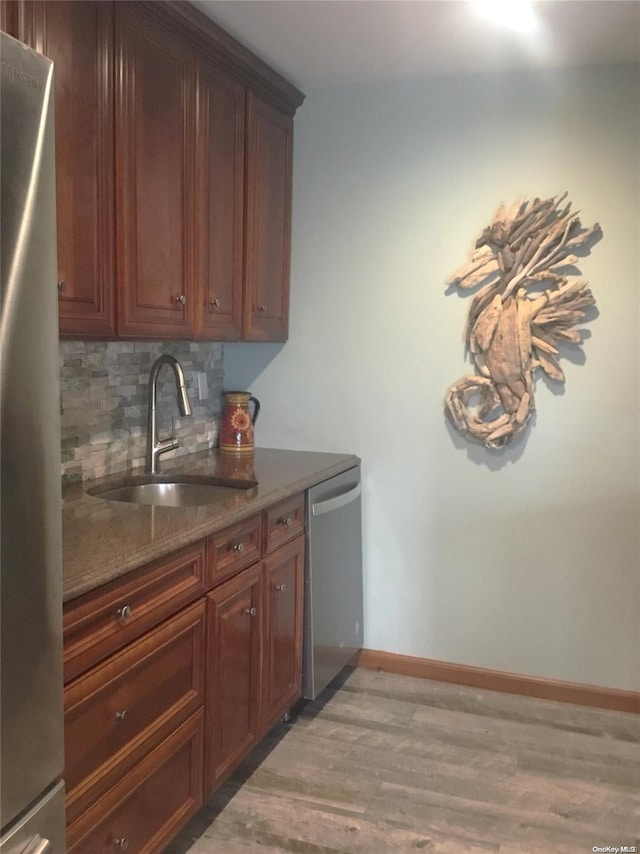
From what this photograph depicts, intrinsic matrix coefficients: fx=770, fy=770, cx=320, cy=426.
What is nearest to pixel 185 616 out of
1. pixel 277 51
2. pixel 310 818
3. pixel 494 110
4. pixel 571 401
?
pixel 310 818

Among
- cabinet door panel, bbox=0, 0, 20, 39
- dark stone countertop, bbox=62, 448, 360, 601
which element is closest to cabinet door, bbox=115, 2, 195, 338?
cabinet door panel, bbox=0, 0, 20, 39

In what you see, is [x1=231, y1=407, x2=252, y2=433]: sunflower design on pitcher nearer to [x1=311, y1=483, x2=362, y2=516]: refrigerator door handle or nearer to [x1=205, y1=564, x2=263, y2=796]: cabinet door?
[x1=311, y1=483, x2=362, y2=516]: refrigerator door handle

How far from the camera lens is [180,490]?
2.69 metres

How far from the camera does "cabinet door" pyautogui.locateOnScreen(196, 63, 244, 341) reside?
8.36 ft

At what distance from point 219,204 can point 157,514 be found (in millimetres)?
1172

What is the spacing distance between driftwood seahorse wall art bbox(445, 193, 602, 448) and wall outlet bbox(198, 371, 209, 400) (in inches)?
41.1

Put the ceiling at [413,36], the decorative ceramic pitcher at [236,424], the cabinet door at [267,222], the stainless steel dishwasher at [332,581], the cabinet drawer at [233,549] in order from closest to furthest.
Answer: the cabinet drawer at [233,549], the ceiling at [413,36], the stainless steel dishwasher at [332,581], the cabinet door at [267,222], the decorative ceramic pitcher at [236,424]

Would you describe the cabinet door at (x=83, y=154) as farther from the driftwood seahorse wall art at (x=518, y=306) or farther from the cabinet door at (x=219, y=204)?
the driftwood seahorse wall art at (x=518, y=306)

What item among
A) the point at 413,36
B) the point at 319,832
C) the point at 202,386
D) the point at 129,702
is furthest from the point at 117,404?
the point at 413,36

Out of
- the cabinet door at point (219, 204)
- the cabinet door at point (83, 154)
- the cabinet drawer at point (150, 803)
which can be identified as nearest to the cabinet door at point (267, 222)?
the cabinet door at point (219, 204)

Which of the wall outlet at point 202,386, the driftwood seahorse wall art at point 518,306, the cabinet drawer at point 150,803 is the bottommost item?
the cabinet drawer at point 150,803

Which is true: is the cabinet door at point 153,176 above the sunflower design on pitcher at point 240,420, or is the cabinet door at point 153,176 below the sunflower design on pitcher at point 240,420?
above

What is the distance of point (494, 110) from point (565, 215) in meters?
0.50

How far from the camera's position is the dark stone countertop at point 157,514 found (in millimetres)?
1669
